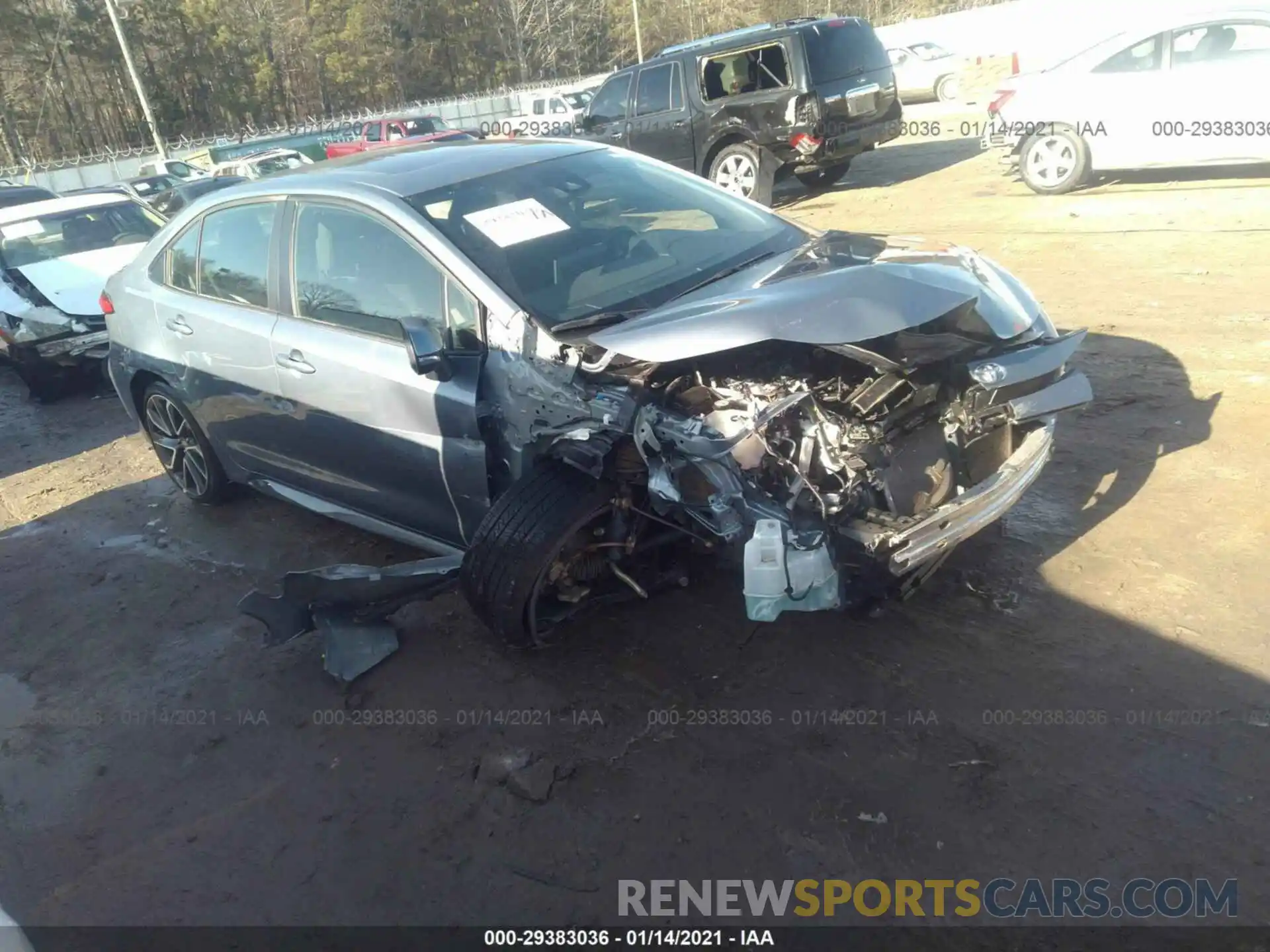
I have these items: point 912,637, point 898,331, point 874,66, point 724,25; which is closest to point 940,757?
point 912,637

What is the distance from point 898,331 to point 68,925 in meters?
3.21

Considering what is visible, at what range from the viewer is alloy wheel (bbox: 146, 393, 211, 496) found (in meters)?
5.26

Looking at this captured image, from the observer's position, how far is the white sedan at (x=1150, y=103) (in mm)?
8602

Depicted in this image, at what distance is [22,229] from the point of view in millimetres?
9062

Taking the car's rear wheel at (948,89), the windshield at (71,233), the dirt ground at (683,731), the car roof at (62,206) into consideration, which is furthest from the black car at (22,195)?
the car's rear wheel at (948,89)

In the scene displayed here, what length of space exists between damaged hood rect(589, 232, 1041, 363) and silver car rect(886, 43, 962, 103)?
21243 mm

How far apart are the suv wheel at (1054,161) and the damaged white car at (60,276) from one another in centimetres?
906

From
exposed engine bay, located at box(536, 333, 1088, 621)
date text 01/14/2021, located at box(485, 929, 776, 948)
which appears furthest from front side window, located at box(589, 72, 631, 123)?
date text 01/14/2021, located at box(485, 929, 776, 948)

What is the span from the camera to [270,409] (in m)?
4.33

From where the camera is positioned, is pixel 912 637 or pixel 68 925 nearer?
pixel 68 925

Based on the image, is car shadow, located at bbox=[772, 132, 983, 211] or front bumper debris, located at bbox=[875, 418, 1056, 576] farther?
car shadow, located at bbox=[772, 132, 983, 211]

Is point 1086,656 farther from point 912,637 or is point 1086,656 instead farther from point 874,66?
point 874,66

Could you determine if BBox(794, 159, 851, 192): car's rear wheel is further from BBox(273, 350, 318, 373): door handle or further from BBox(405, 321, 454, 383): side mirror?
BBox(405, 321, 454, 383): side mirror

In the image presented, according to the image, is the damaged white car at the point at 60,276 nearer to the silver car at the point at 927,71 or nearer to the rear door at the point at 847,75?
the rear door at the point at 847,75
